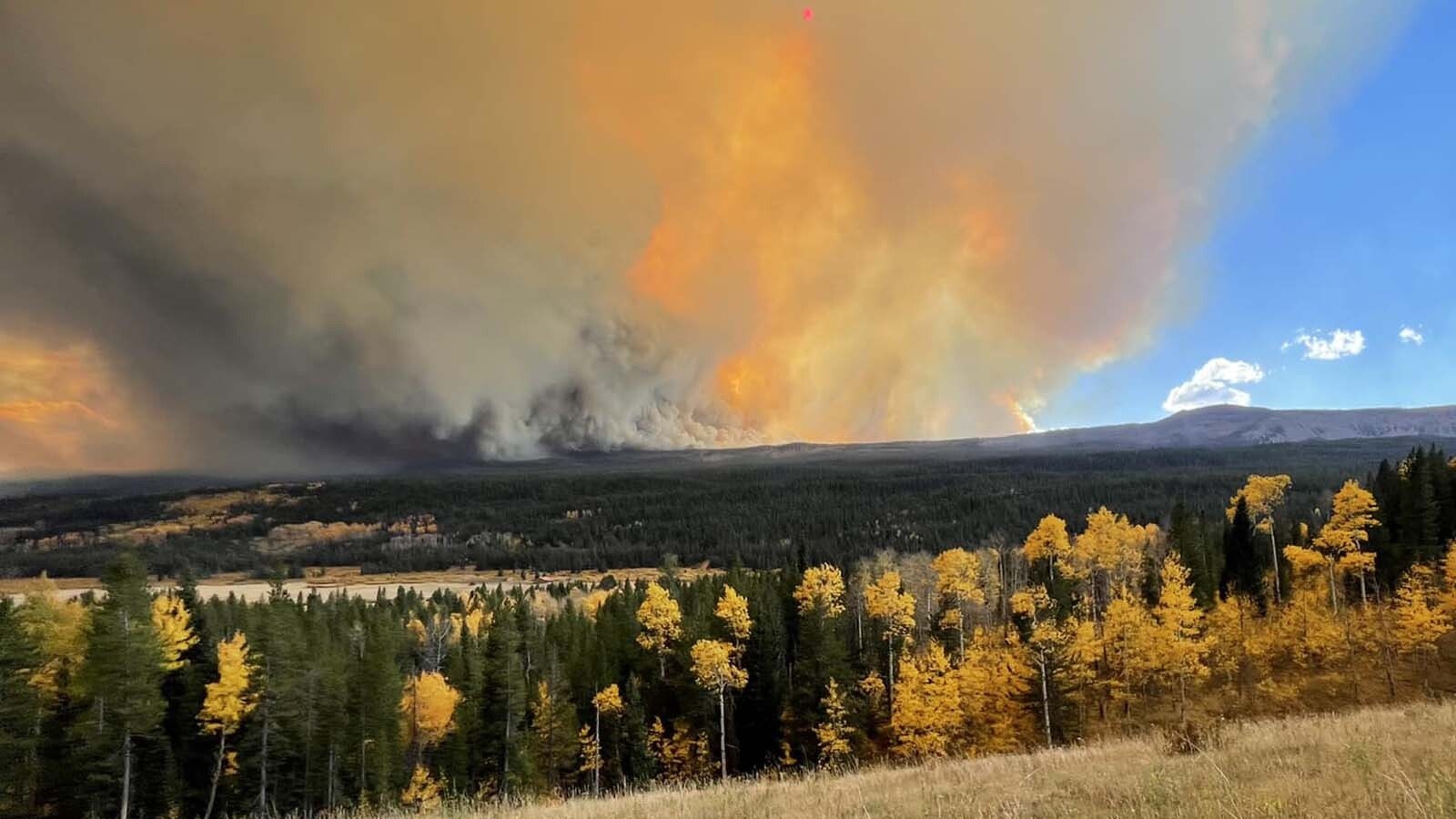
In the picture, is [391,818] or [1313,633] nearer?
[391,818]

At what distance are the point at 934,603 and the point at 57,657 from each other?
100 metres

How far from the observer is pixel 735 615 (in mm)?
73562

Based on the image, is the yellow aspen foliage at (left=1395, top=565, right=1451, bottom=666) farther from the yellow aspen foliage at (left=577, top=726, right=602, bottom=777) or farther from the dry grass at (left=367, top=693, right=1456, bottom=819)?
the yellow aspen foliage at (left=577, top=726, right=602, bottom=777)

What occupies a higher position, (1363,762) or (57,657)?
(1363,762)

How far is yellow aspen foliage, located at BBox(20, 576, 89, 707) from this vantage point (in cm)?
5247

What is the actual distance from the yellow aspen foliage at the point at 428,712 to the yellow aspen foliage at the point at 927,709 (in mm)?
44981

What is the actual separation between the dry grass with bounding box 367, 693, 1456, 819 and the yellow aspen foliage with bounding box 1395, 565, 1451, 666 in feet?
168

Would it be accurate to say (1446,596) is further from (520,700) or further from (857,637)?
(520,700)

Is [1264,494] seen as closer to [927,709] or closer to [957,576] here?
[957,576]

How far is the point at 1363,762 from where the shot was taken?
11391 mm

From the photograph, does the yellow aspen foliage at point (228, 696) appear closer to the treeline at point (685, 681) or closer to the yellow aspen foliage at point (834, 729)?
the treeline at point (685, 681)

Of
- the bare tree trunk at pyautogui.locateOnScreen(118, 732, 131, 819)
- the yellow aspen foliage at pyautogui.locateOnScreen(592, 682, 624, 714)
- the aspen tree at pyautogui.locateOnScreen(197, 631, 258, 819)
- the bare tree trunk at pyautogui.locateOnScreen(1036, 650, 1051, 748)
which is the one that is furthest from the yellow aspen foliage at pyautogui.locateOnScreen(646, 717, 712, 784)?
the bare tree trunk at pyautogui.locateOnScreen(118, 732, 131, 819)

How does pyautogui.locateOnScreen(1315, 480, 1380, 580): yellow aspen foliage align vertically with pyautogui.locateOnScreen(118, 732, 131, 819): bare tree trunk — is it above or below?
above

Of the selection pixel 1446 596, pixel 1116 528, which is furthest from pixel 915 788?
pixel 1116 528
